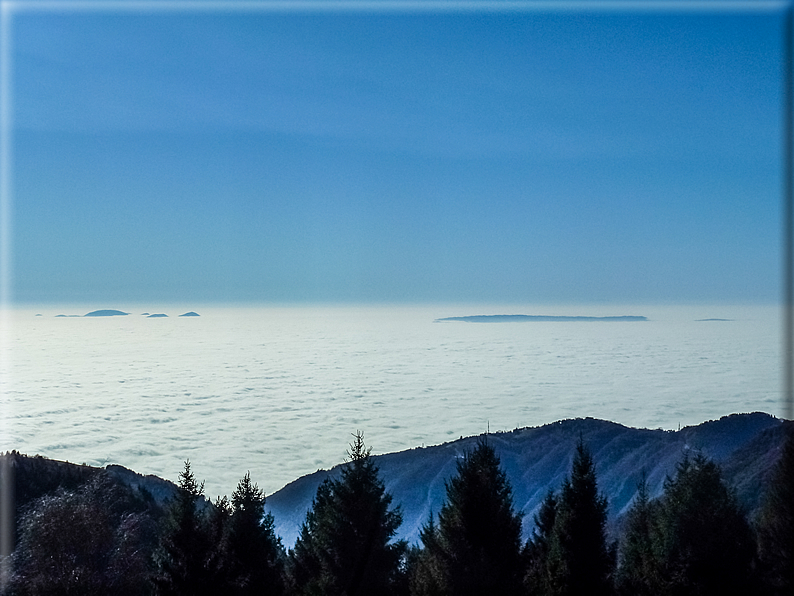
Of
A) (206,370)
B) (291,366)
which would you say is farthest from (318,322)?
(206,370)

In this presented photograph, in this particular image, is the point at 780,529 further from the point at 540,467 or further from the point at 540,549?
the point at 540,467

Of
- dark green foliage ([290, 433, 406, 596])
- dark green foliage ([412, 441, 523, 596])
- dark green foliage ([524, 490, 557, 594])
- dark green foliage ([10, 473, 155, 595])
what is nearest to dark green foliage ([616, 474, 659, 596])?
dark green foliage ([524, 490, 557, 594])

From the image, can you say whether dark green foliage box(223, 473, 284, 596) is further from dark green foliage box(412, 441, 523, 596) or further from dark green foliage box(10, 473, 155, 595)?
dark green foliage box(412, 441, 523, 596)

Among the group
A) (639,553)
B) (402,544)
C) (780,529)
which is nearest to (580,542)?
(639,553)

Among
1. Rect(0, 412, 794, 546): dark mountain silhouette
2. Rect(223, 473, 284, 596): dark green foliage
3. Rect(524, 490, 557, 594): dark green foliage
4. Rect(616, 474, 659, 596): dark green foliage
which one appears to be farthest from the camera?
Rect(0, 412, 794, 546): dark mountain silhouette

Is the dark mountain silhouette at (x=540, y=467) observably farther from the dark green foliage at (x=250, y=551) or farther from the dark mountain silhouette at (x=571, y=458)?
the dark green foliage at (x=250, y=551)

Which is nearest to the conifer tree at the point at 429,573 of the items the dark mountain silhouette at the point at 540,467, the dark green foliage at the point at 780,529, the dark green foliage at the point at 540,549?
the dark green foliage at the point at 540,549
